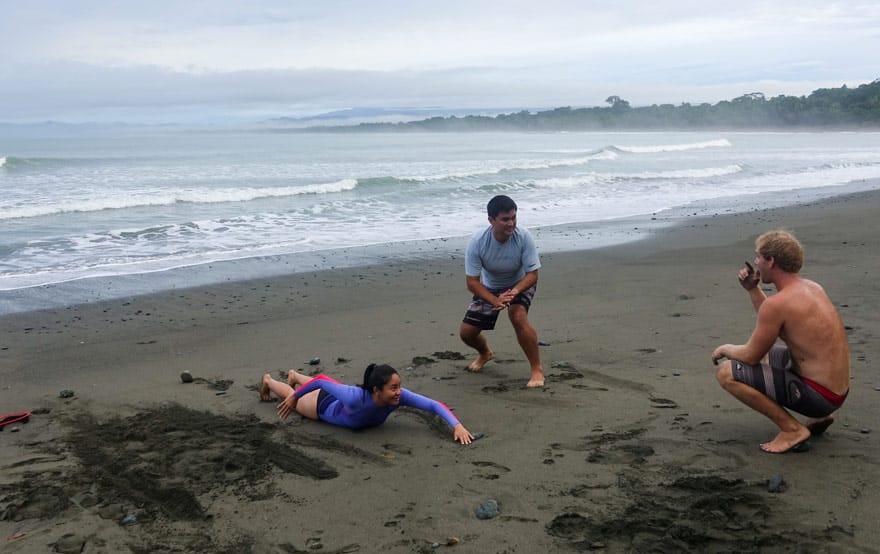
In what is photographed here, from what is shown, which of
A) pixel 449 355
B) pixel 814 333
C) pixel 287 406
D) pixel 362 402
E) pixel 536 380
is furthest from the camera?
pixel 449 355

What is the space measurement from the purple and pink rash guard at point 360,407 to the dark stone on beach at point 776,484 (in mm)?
Answer: 1874

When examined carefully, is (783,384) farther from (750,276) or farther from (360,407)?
(360,407)

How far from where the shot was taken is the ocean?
11914 millimetres

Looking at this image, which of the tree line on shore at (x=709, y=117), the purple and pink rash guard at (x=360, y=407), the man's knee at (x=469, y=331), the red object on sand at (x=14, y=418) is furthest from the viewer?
the tree line on shore at (x=709, y=117)

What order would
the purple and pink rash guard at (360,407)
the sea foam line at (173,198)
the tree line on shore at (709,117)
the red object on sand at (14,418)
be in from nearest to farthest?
the purple and pink rash guard at (360,407), the red object on sand at (14,418), the sea foam line at (173,198), the tree line on shore at (709,117)

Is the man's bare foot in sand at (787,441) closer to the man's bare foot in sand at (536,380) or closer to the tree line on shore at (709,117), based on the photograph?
the man's bare foot in sand at (536,380)

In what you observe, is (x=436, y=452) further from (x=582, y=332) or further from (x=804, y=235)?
(x=804, y=235)

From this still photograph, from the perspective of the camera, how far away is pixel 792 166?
32656 mm

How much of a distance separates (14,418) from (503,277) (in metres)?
3.74

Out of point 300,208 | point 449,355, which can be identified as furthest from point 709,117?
point 449,355

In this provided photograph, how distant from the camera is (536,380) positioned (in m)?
5.97

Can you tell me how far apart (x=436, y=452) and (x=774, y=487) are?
191cm

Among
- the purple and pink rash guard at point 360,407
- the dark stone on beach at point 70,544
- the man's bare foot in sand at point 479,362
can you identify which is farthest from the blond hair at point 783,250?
the dark stone on beach at point 70,544

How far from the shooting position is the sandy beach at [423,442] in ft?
12.3
